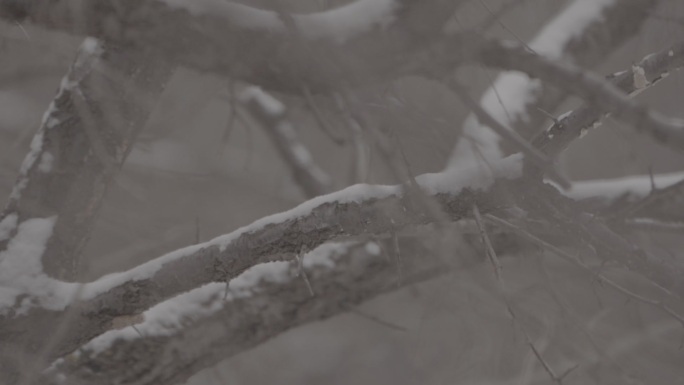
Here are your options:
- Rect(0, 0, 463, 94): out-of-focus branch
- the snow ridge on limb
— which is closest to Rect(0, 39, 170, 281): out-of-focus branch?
Rect(0, 0, 463, 94): out-of-focus branch

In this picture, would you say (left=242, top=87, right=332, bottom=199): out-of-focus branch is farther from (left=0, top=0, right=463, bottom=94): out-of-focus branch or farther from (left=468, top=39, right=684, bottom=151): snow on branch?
(left=468, top=39, right=684, bottom=151): snow on branch

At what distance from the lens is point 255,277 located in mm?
2215

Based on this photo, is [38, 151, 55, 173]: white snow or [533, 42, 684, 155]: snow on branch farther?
[38, 151, 55, 173]: white snow

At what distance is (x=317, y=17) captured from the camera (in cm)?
201

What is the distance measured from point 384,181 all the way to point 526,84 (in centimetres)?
141

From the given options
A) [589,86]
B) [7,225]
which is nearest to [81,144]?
[7,225]

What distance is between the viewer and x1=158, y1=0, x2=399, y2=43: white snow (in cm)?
189

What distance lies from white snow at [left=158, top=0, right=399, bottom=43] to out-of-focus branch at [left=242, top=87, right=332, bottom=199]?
47.8 inches

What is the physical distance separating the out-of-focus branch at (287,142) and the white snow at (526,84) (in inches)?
24.9

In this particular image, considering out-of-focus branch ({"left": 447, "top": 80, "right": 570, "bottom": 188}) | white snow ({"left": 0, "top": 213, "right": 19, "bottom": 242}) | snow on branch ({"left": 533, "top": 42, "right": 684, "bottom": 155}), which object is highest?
white snow ({"left": 0, "top": 213, "right": 19, "bottom": 242})

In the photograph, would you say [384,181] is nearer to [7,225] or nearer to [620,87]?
[7,225]

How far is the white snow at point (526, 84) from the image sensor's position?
282 centimetres

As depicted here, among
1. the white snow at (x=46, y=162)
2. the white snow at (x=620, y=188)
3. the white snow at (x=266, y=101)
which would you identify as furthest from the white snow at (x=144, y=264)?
the white snow at (x=266, y=101)

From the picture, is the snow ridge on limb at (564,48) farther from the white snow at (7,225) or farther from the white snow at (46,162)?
the white snow at (7,225)
